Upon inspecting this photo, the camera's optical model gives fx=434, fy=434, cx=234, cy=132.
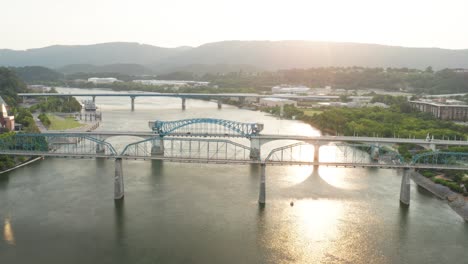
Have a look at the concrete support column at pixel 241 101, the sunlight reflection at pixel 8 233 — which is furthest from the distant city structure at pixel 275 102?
the sunlight reflection at pixel 8 233

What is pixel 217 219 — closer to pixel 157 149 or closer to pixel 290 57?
pixel 157 149

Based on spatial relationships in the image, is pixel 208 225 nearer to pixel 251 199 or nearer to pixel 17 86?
pixel 251 199

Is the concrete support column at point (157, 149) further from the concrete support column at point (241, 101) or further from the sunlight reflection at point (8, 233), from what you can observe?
the concrete support column at point (241, 101)

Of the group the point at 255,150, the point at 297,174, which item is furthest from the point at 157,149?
the point at 297,174

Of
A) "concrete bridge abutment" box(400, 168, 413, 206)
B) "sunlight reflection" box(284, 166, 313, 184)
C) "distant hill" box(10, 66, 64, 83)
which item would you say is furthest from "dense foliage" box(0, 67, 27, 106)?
"distant hill" box(10, 66, 64, 83)

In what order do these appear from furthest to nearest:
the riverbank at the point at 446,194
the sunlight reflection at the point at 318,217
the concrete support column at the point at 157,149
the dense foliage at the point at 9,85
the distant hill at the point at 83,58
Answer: the distant hill at the point at 83,58 < the dense foliage at the point at 9,85 < the concrete support column at the point at 157,149 < the riverbank at the point at 446,194 < the sunlight reflection at the point at 318,217
